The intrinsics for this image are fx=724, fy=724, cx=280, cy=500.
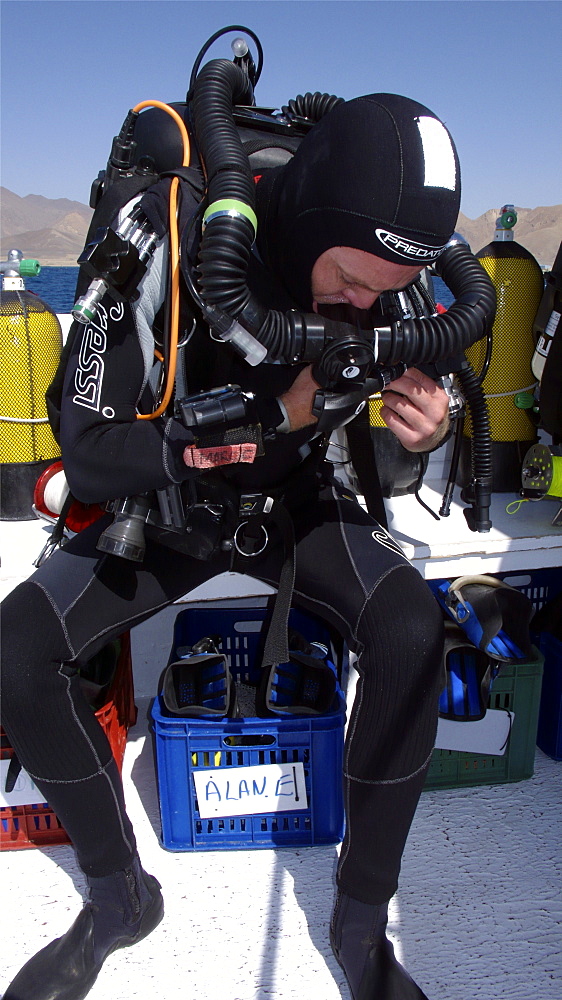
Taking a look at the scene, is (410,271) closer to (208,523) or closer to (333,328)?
(333,328)

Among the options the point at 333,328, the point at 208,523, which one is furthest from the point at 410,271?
the point at 208,523

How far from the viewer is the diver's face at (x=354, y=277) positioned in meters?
1.17

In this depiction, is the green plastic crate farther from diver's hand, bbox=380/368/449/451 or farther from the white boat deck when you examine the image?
diver's hand, bbox=380/368/449/451

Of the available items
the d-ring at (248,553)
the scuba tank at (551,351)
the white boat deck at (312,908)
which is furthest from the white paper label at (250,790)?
the scuba tank at (551,351)

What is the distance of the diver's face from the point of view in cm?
117

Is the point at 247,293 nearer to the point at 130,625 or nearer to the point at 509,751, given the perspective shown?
the point at 130,625

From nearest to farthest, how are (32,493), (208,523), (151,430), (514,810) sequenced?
1. (151,430)
2. (208,523)
3. (514,810)
4. (32,493)

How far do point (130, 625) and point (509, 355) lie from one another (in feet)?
4.48

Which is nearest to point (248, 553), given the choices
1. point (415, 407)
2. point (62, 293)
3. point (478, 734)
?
point (415, 407)

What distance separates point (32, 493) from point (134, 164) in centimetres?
98

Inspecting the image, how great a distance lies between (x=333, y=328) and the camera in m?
1.11

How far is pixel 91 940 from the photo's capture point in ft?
4.24

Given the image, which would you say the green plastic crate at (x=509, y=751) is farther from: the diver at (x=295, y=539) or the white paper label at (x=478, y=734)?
the diver at (x=295, y=539)

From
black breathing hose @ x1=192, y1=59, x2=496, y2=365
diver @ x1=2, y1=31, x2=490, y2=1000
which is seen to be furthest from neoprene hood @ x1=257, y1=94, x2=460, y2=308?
black breathing hose @ x1=192, y1=59, x2=496, y2=365
